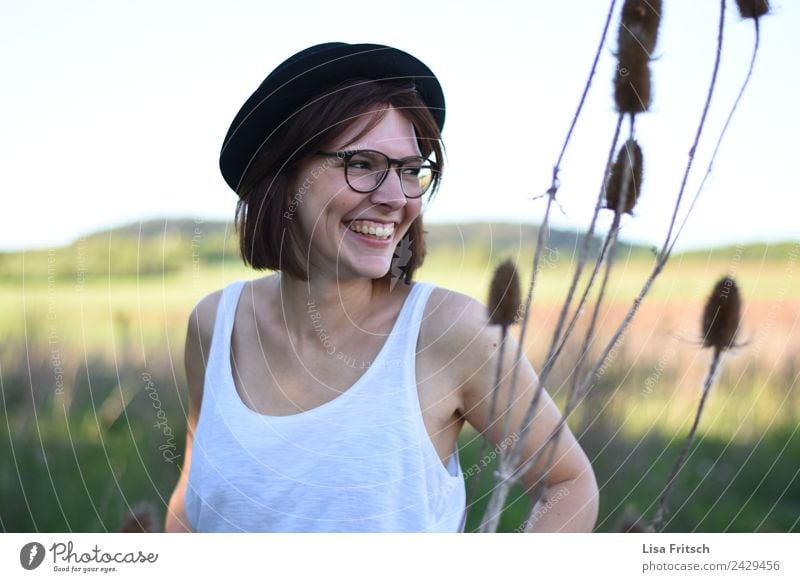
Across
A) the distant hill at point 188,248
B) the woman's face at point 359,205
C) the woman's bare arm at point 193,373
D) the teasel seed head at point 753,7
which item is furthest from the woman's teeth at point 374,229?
the teasel seed head at point 753,7

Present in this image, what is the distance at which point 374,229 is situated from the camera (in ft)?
2.72

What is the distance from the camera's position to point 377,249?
834mm

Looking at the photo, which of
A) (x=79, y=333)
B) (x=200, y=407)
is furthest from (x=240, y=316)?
(x=79, y=333)

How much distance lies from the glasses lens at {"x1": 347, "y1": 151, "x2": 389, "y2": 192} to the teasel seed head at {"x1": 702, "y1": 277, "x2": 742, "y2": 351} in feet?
1.03

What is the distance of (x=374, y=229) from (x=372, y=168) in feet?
0.19

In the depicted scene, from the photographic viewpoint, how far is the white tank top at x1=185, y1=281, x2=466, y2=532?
2.76 feet

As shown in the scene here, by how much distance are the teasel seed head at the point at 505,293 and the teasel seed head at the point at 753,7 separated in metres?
0.30

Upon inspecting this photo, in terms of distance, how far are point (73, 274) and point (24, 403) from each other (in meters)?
0.17

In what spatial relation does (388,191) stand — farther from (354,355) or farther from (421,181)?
(354,355)

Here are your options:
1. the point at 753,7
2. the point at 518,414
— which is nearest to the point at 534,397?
the point at 518,414

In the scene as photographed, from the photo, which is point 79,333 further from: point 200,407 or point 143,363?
point 200,407

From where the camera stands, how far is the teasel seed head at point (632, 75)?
2.25ft

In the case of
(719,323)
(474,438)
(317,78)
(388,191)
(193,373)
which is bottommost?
(474,438)

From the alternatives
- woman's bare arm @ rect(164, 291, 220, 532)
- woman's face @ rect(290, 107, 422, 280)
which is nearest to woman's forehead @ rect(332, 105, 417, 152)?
woman's face @ rect(290, 107, 422, 280)
